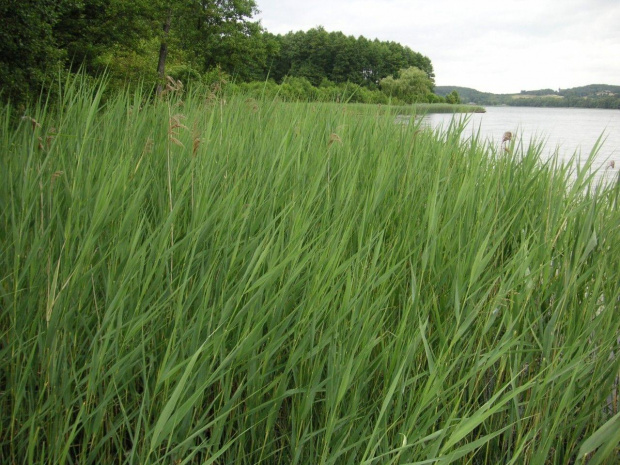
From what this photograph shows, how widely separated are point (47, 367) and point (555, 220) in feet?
5.76

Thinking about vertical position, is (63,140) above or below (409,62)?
below

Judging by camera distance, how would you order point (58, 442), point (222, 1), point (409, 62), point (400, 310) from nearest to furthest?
point (58, 442) → point (400, 310) → point (222, 1) → point (409, 62)

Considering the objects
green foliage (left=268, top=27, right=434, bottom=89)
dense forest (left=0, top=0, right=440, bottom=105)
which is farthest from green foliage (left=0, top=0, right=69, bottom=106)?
green foliage (left=268, top=27, right=434, bottom=89)

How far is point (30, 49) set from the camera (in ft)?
20.9

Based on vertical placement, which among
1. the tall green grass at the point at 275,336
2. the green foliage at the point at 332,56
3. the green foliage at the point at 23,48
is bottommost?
the tall green grass at the point at 275,336

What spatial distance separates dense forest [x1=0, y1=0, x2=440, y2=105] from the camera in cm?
596

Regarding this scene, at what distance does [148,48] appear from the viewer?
56.7 feet

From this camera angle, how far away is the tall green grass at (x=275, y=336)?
108 cm

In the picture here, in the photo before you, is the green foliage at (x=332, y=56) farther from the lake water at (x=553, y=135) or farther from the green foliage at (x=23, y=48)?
the green foliage at (x=23, y=48)

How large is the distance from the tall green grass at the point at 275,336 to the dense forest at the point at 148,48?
1.58 meters

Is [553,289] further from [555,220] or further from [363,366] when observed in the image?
[363,366]

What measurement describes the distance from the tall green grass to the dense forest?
1579 millimetres

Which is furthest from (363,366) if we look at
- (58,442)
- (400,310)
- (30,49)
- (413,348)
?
(30,49)

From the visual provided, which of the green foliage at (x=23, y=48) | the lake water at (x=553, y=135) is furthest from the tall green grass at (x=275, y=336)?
the green foliage at (x=23, y=48)
